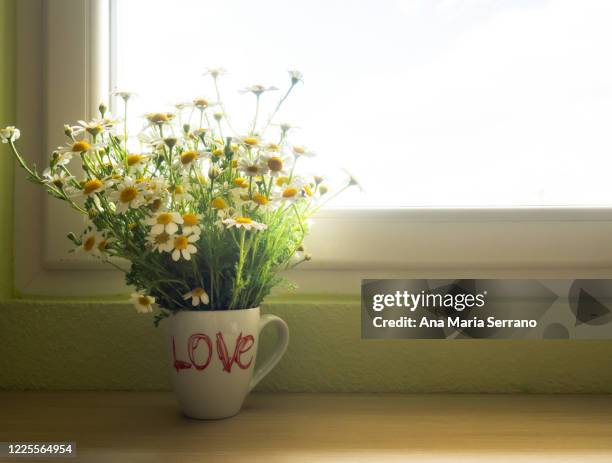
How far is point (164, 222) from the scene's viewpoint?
0.65 m

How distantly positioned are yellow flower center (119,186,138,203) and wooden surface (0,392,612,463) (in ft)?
0.93

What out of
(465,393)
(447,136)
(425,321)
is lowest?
(465,393)

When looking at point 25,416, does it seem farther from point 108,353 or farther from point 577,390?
point 577,390

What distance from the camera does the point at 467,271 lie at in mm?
935

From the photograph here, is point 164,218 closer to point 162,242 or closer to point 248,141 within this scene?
point 162,242

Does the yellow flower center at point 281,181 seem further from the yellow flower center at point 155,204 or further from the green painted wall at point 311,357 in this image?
the green painted wall at point 311,357

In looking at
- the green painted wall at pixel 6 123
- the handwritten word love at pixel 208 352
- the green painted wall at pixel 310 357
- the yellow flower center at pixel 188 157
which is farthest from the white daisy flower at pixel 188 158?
the green painted wall at pixel 6 123

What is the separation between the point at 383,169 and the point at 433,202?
0.11m

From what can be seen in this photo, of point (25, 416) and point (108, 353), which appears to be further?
point (108, 353)

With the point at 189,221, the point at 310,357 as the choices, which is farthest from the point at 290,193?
the point at 310,357

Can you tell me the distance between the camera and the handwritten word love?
2.30 feet

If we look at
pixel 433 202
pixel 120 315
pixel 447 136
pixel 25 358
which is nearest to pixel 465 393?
pixel 433 202

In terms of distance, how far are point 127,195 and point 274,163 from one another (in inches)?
6.8

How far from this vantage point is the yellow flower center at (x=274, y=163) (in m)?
0.65
